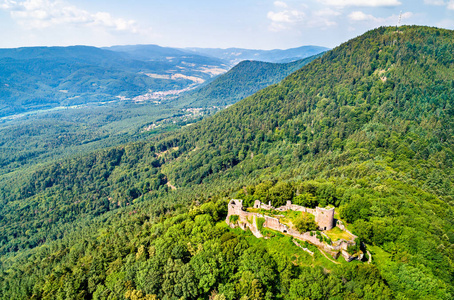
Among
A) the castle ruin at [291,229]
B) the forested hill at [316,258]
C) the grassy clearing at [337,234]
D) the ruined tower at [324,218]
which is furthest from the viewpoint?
the ruined tower at [324,218]

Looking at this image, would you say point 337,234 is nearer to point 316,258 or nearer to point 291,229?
point 316,258

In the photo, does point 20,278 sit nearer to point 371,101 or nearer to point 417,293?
point 417,293

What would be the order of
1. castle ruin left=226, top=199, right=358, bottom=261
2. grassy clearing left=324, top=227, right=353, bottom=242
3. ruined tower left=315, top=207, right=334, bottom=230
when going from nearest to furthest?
castle ruin left=226, top=199, right=358, bottom=261, grassy clearing left=324, top=227, right=353, bottom=242, ruined tower left=315, top=207, right=334, bottom=230

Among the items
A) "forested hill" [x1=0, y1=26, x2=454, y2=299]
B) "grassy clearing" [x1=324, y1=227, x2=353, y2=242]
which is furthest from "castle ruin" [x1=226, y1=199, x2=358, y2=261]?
"forested hill" [x1=0, y1=26, x2=454, y2=299]

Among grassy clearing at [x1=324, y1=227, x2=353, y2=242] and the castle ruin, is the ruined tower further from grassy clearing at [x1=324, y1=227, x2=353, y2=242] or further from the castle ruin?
grassy clearing at [x1=324, y1=227, x2=353, y2=242]

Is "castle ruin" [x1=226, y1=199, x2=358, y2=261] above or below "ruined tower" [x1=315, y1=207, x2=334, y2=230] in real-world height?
below

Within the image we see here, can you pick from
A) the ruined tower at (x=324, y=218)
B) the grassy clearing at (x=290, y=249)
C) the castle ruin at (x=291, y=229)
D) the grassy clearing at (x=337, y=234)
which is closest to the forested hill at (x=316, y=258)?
the grassy clearing at (x=290, y=249)

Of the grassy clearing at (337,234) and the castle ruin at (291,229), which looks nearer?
the castle ruin at (291,229)

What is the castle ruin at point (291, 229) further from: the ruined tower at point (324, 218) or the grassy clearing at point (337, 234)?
the grassy clearing at point (337, 234)
